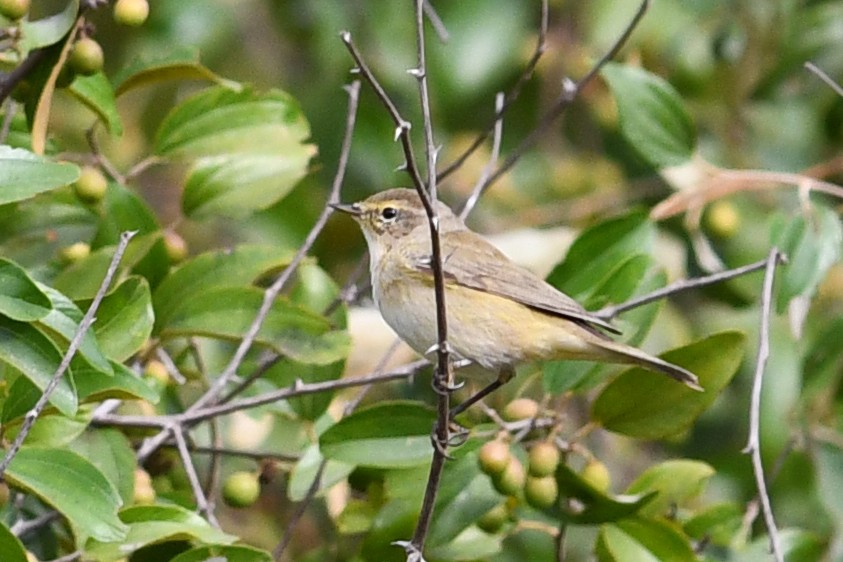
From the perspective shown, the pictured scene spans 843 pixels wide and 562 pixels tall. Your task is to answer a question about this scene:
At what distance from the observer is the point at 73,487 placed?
2.33m

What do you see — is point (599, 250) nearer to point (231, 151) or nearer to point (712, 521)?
point (712, 521)

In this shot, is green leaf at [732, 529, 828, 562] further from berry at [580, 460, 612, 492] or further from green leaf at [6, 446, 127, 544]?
green leaf at [6, 446, 127, 544]

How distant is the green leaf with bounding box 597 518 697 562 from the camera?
2.88 metres

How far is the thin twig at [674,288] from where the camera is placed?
2.73 m

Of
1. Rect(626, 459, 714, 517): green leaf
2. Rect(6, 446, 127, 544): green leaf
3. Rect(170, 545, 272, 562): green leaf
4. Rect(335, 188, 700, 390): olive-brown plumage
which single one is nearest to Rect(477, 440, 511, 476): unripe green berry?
Rect(335, 188, 700, 390): olive-brown plumage

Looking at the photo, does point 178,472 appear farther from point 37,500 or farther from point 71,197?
point 71,197

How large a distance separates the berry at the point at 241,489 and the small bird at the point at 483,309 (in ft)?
1.52

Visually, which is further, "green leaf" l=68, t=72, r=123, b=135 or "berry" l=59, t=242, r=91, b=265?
"berry" l=59, t=242, r=91, b=265

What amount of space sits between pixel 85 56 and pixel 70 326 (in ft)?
2.00

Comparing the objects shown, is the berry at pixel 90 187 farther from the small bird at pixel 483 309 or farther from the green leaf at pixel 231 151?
the small bird at pixel 483 309

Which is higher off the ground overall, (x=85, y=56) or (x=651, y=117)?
(x=85, y=56)

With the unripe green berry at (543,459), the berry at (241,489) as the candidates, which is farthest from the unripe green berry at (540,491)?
the berry at (241,489)

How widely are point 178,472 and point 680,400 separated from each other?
44.4 inches

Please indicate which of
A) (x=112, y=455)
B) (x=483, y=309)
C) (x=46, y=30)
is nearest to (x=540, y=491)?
(x=483, y=309)
